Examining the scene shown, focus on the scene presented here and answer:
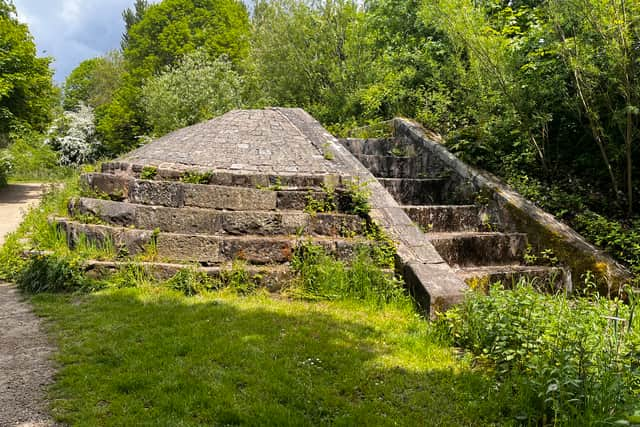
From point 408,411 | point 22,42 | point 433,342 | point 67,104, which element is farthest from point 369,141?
point 67,104

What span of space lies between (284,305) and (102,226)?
7.94 ft

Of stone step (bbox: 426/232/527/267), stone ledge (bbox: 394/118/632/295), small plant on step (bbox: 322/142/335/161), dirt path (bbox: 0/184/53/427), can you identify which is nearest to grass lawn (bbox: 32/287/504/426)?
dirt path (bbox: 0/184/53/427)

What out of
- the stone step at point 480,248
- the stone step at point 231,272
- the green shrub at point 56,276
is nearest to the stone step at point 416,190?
the stone step at point 480,248

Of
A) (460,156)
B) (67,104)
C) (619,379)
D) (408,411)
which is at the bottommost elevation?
(408,411)

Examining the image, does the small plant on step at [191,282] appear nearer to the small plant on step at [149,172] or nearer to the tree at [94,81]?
the small plant on step at [149,172]

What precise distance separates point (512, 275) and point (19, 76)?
1622 cm

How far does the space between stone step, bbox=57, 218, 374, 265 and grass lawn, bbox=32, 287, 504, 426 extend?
66 centimetres

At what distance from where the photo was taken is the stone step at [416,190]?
6266mm

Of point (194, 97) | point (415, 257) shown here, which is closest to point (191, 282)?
point (415, 257)

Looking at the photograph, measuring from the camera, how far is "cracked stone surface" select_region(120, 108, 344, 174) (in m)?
5.96

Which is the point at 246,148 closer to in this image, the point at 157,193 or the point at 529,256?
the point at 157,193

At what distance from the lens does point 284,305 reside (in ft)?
13.3

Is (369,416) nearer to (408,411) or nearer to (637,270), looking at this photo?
(408,411)

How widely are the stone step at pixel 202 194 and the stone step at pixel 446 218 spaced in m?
0.91
